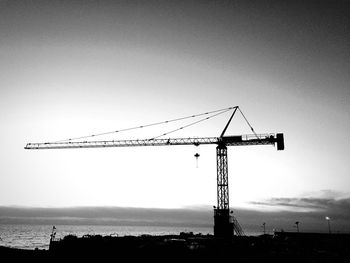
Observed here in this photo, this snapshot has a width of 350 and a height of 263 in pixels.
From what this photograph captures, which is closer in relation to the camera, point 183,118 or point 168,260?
point 168,260

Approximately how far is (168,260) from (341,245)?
1166 inches

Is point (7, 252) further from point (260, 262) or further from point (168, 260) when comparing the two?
point (260, 262)

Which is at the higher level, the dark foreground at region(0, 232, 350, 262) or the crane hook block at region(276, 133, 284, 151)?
the crane hook block at region(276, 133, 284, 151)

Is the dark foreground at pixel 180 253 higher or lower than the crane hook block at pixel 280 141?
lower

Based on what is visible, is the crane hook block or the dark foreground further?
the crane hook block

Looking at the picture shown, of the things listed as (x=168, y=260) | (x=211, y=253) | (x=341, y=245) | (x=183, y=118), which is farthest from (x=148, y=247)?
(x=183, y=118)

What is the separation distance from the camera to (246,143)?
6888cm

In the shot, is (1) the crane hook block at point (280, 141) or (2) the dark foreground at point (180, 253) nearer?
(2) the dark foreground at point (180, 253)

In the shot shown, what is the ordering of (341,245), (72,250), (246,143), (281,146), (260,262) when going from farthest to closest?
(246,143), (281,146), (341,245), (72,250), (260,262)

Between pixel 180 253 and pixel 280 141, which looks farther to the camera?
pixel 280 141

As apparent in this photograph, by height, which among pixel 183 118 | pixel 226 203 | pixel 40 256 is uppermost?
pixel 183 118

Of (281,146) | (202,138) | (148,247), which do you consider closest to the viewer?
(148,247)

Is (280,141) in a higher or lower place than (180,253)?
higher

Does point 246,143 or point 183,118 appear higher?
point 183,118
